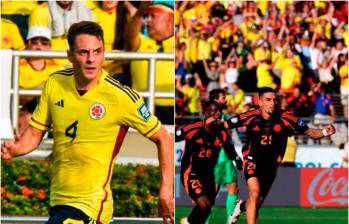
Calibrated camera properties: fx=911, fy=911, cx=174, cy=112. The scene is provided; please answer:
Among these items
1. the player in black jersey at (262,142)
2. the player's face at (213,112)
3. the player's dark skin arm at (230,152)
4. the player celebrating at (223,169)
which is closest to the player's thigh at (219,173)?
the player celebrating at (223,169)

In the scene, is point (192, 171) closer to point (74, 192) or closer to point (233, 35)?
point (74, 192)

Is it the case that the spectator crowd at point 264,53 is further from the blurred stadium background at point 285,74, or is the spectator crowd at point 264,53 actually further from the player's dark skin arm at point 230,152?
the player's dark skin arm at point 230,152

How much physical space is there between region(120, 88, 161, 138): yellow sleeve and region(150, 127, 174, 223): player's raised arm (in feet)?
0.16

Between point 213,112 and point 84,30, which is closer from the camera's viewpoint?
point 84,30

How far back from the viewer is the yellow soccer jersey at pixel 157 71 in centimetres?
952

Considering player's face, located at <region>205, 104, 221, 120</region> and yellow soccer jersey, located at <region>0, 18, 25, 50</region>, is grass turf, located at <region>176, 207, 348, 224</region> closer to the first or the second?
player's face, located at <region>205, 104, 221, 120</region>

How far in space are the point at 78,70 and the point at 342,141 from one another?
9.18 m

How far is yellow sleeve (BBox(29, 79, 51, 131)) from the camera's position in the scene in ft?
18.2

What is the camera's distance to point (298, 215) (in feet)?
43.4

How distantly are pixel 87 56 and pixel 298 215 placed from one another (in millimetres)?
8304

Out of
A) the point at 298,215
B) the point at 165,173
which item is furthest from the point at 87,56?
the point at 298,215

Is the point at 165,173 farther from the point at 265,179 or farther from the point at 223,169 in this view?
the point at 223,169

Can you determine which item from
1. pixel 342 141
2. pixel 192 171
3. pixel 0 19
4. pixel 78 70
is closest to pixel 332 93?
pixel 342 141

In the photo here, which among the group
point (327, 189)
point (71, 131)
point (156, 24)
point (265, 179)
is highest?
point (156, 24)
